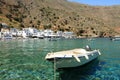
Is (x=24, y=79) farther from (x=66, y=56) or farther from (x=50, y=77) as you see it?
(x=66, y=56)

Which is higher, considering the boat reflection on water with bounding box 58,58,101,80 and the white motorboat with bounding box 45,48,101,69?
the white motorboat with bounding box 45,48,101,69

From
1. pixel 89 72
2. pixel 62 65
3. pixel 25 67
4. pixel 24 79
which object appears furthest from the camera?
pixel 25 67

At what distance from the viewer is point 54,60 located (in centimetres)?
3238

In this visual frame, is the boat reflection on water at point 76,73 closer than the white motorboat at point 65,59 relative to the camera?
No

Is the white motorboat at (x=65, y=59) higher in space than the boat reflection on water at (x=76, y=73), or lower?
higher

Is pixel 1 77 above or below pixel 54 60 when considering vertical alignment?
below

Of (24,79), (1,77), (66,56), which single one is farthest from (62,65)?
(1,77)

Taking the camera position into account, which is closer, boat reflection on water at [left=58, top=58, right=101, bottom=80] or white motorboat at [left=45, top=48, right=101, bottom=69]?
white motorboat at [left=45, top=48, right=101, bottom=69]

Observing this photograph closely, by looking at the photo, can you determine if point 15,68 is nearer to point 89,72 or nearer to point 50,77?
point 50,77

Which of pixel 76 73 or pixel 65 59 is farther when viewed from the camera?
pixel 76 73

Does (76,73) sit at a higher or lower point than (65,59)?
lower

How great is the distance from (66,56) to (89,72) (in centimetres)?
640

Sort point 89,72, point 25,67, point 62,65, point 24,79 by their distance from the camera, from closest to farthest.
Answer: point 24,79
point 62,65
point 89,72
point 25,67

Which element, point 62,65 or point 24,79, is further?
point 62,65
